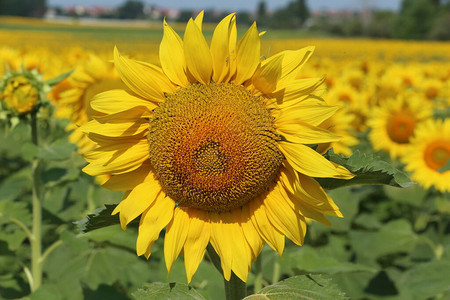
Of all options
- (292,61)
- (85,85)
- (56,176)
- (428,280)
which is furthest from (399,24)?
(292,61)

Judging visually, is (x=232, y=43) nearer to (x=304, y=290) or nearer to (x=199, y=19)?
(x=199, y=19)

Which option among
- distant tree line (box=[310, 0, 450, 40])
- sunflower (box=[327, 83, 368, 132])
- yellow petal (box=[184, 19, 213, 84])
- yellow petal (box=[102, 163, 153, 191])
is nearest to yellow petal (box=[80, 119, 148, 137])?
yellow petal (box=[102, 163, 153, 191])

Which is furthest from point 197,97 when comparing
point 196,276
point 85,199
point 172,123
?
point 85,199

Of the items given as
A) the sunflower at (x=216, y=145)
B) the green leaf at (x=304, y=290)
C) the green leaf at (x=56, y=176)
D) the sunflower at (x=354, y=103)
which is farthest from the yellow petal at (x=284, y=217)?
the sunflower at (x=354, y=103)

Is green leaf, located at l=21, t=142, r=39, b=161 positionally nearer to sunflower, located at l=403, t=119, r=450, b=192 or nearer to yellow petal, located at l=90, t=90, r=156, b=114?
Result: yellow petal, located at l=90, t=90, r=156, b=114

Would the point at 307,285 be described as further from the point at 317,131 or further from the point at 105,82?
the point at 105,82
